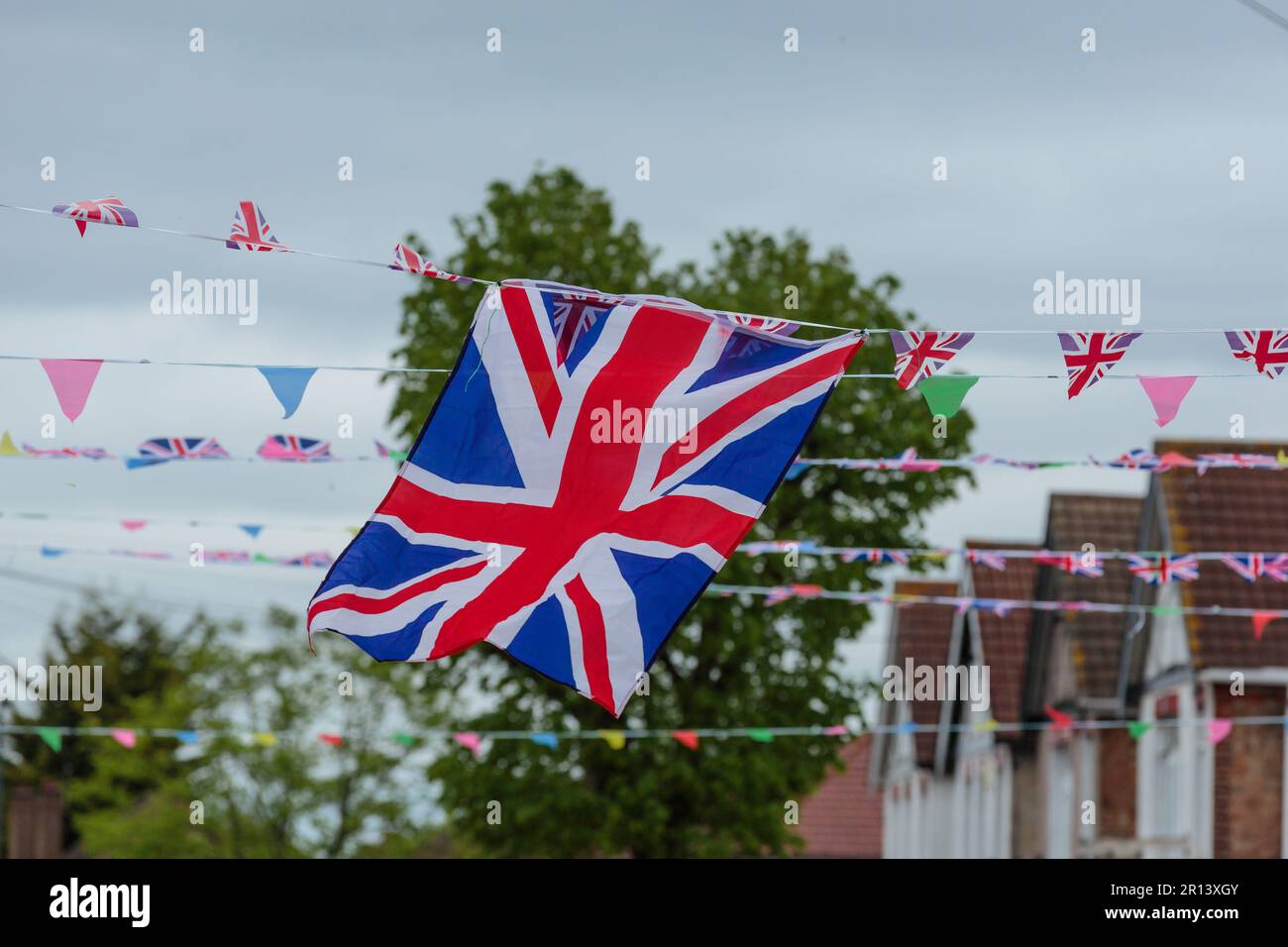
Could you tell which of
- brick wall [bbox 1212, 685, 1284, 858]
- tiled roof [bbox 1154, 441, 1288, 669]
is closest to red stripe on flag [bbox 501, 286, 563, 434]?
tiled roof [bbox 1154, 441, 1288, 669]

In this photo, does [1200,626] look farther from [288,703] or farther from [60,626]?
[60,626]

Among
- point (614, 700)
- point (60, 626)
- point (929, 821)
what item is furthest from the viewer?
point (60, 626)

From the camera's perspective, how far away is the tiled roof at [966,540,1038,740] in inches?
1234

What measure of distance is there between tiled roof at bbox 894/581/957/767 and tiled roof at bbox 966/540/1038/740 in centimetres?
436

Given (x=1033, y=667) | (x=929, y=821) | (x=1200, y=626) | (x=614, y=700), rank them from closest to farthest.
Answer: (x=614, y=700), (x=1200, y=626), (x=1033, y=667), (x=929, y=821)

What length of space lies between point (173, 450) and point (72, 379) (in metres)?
3.04

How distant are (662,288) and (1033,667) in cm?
955

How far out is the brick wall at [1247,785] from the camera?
2106 centimetres

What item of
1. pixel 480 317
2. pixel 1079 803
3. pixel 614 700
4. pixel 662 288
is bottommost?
pixel 1079 803

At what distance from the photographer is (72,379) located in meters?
9.25

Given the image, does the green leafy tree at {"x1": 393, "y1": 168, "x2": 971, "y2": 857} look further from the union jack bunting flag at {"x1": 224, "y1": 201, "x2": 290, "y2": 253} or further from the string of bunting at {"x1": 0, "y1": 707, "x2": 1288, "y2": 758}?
the union jack bunting flag at {"x1": 224, "y1": 201, "x2": 290, "y2": 253}

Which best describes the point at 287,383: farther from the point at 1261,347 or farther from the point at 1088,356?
the point at 1261,347
